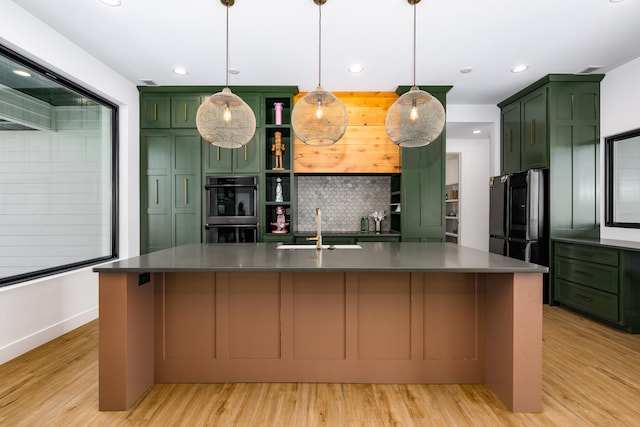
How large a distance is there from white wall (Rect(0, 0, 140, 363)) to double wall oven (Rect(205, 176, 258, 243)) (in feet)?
3.18

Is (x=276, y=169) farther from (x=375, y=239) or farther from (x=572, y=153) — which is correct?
(x=572, y=153)

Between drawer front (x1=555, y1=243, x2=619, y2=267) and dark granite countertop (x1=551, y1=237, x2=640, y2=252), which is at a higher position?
dark granite countertop (x1=551, y1=237, x2=640, y2=252)

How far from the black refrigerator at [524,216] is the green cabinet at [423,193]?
0.89m

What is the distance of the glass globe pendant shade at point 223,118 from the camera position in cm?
229

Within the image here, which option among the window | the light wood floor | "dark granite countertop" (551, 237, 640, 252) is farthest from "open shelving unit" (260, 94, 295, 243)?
"dark granite countertop" (551, 237, 640, 252)

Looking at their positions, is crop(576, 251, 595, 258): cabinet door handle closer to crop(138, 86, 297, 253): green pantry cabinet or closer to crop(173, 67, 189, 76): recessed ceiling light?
crop(138, 86, 297, 253): green pantry cabinet

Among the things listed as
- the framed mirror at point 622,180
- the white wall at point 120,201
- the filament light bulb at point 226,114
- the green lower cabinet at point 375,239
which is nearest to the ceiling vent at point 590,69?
the framed mirror at point 622,180

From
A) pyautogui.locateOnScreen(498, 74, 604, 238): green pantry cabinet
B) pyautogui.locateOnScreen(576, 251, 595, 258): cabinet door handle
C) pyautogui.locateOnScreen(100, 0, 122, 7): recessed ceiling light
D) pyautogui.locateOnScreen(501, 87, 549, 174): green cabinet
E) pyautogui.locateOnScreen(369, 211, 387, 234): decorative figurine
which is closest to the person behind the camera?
pyautogui.locateOnScreen(100, 0, 122, 7): recessed ceiling light

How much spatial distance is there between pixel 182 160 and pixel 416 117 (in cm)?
330

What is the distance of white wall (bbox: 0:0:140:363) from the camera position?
8.94ft

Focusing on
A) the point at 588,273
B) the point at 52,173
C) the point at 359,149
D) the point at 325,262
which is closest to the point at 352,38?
the point at 359,149

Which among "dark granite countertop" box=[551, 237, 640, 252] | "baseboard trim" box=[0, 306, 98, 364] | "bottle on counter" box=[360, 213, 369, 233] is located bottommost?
"baseboard trim" box=[0, 306, 98, 364]

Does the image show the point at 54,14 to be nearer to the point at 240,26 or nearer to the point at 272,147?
the point at 240,26

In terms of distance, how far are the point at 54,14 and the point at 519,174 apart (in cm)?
507
